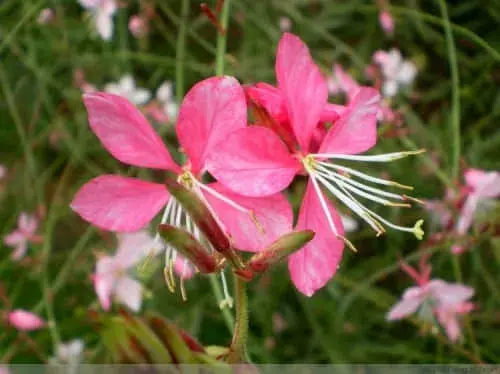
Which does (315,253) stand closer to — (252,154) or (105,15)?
(252,154)

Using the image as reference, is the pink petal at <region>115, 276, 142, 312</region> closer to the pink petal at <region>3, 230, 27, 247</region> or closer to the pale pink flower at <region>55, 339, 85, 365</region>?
the pale pink flower at <region>55, 339, 85, 365</region>

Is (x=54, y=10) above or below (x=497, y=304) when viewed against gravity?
above

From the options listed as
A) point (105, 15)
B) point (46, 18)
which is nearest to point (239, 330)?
point (105, 15)

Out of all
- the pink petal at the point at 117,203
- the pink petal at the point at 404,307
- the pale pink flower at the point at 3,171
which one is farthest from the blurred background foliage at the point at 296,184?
the pink petal at the point at 117,203

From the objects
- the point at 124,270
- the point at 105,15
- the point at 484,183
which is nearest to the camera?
the point at 484,183

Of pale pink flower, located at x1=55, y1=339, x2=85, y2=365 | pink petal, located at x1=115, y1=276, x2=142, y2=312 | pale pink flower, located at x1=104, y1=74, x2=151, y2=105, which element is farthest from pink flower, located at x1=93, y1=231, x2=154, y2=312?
pale pink flower, located at x1=104, y1=74, x2=151, y2=105

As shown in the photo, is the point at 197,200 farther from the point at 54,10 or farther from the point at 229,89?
the point at 54,10

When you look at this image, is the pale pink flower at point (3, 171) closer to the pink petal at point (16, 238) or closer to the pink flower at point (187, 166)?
the pink petal at point (16, 238)

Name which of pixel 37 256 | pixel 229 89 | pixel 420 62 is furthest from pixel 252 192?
pixel 420 62
